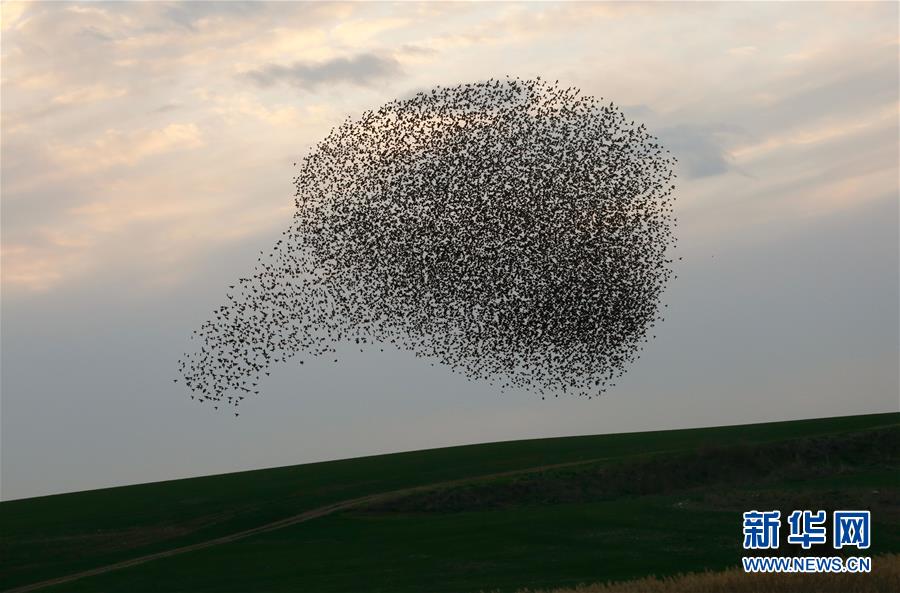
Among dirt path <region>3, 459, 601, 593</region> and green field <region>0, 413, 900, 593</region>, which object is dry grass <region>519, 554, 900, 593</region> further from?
dirt path <region>3, 459, 601, 593</region>

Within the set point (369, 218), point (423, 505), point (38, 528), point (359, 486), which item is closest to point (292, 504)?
point (359, 486)

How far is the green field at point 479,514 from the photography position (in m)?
38.1

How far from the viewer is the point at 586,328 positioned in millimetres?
49594

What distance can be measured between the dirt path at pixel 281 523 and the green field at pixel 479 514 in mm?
583

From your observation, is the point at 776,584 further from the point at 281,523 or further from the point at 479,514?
the point at 281,523

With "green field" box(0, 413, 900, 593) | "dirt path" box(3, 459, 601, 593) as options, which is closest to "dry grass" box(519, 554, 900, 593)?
"green field" box(0, 413, 900, 593)

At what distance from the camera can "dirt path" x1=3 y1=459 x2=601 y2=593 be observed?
4682 centimetres

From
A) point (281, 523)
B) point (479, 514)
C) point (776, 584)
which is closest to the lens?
point (776, 584)

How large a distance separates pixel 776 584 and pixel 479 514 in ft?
83.3

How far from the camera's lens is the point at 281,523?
54.7 metres

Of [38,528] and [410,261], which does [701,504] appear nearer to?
[410,261]

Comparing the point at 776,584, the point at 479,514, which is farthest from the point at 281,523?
the point at 776,584

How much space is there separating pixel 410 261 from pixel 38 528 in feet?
92.3

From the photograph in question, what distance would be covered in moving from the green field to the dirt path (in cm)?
58
